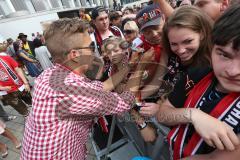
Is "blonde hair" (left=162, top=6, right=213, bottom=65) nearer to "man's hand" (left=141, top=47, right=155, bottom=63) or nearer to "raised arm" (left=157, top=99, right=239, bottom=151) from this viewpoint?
"man's hand" (left=141, top=47, right=155, bottom=63)

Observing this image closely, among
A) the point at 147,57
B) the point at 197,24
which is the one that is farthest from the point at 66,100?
the point at 197,24

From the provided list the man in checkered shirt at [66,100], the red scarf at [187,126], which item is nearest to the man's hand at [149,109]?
the man in checkered shirt at [66,100]

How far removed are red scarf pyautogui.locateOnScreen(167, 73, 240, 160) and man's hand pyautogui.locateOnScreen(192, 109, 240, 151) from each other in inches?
1.9

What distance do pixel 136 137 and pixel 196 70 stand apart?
1.07 metres

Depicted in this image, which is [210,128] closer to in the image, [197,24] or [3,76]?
Answer: [197,24]

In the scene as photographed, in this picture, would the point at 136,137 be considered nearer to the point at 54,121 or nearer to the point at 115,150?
the point at 115,150

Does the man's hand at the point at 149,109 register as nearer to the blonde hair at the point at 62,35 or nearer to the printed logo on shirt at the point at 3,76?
the blonde hair at the point at 62,35

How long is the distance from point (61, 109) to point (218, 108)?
98 cm

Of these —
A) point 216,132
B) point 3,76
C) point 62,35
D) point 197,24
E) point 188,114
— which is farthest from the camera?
point 3,76

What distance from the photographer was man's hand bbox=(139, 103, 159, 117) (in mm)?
1348

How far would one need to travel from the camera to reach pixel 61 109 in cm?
132

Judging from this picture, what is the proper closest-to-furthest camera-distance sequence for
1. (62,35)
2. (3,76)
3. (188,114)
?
(188,114) → (62,35) → (3,76)

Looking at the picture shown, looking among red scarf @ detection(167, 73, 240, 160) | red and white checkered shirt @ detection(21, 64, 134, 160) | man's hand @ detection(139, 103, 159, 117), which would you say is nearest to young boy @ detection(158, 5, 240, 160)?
red scarf @ detection(167, 73, 240, 160)

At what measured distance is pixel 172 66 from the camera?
1726 mm
